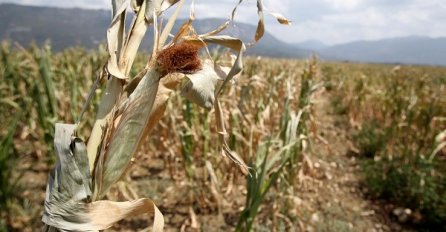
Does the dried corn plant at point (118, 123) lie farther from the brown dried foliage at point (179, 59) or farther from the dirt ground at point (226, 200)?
the dirt ground at point (226, 200)

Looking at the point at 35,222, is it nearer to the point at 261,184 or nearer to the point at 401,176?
the point at 261,184

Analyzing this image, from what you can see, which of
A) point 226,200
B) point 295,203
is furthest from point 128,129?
point 226,200

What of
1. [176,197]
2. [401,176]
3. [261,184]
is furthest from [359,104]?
[261,184]

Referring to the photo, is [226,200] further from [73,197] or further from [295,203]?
[73,197]

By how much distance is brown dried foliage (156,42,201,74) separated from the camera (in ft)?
2.34

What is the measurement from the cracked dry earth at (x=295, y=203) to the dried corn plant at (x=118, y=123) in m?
2.07

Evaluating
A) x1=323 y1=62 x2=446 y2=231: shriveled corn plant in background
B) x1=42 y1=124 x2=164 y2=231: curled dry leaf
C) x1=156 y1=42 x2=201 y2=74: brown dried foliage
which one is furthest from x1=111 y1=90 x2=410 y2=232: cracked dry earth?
x1=156 y1=42 x2=201 y2=74: brown dried foliage

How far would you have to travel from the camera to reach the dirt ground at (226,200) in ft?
9.61

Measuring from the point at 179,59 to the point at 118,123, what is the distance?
0.19 metres

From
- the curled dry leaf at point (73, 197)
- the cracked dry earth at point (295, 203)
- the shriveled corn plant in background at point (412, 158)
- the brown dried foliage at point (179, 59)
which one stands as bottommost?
the cracked dry earth at point (295, 203)

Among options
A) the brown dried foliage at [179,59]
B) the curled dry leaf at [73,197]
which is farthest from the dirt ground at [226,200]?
the brown dried foliage at [179,59]

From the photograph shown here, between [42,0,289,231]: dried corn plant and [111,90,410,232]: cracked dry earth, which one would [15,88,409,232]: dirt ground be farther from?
[42,0,289,231]: dried corn plant

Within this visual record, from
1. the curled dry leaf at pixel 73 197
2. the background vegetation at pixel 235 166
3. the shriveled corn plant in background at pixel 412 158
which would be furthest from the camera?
the shriveled corn plant in background at pixel 412 158

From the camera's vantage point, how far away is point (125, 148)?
2.38 feet
